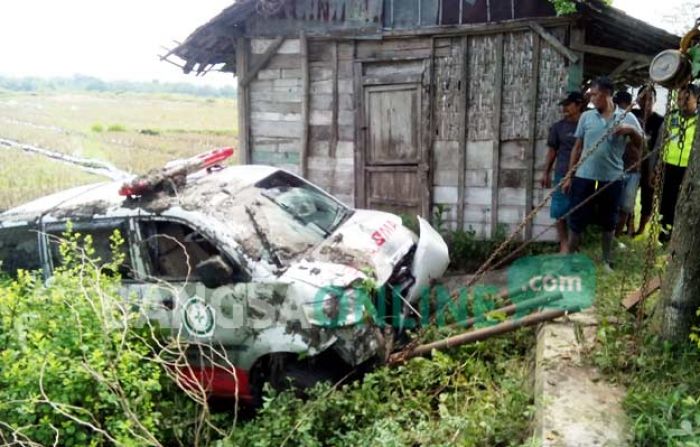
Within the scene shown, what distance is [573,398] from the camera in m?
2.91

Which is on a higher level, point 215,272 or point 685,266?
point 685,266

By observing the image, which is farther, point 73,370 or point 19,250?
point 19,250

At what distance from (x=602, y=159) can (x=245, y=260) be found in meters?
3.37

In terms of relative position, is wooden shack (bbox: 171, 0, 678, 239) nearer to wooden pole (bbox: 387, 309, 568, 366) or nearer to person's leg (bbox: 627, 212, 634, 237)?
person's leg (bbox: 627, 212, 634, 237)

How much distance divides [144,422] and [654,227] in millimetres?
3242

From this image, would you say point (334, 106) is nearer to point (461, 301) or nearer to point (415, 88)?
point (415, 88)

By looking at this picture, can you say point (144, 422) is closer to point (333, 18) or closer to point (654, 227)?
point (654, 227)

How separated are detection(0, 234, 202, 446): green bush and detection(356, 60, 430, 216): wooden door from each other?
15.7ft

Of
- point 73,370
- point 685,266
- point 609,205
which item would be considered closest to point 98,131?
point 73,370

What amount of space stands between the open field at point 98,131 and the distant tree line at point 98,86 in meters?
0.28

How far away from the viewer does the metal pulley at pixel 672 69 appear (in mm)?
2941

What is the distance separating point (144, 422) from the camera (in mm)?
3201

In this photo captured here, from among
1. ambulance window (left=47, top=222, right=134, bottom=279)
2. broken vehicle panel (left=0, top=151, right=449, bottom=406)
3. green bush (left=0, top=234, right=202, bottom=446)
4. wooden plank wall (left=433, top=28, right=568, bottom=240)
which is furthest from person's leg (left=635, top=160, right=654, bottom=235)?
green bush (left=0, top=234, right=202, bottom=446)

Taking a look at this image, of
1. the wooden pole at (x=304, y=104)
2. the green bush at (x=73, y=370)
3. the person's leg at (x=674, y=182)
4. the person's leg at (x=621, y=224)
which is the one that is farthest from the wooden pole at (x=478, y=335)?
the wooden pole at (x=304, y=104)
